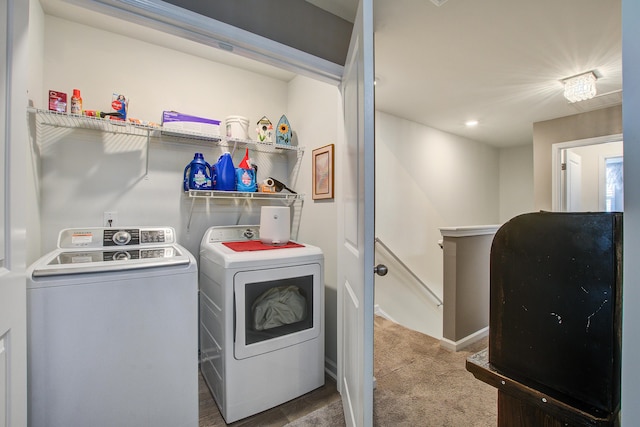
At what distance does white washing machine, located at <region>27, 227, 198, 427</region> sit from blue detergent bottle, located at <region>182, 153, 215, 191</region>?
0.71 metres

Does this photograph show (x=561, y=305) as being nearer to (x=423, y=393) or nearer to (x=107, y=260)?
(x=423, y=393)

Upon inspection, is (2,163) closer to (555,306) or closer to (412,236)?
(555,306)

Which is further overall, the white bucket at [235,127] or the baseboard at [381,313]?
the baseboard at [381,313]

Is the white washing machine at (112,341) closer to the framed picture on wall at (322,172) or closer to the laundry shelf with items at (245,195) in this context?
the laundry shelf with items at (245,195)

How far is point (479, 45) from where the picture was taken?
191 cm

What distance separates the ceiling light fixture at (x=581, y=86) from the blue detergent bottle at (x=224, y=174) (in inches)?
113

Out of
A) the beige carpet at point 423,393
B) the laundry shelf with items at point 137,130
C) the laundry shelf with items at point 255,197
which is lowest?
the beige carpet at point 423,393

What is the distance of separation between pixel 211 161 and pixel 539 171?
3711 millimetres

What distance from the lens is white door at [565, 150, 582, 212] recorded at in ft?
9.63

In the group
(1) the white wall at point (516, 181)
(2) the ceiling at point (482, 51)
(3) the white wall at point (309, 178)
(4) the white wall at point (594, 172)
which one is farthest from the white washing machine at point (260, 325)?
(1) the white wall at point (516, 181)

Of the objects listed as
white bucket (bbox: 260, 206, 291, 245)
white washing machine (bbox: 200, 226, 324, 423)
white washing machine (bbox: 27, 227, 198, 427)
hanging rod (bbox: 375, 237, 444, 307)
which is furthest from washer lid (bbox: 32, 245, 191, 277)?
hanging rod (bbox: 375, 237, 444, 307)

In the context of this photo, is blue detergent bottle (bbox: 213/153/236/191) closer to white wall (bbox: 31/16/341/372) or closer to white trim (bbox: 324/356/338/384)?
white wall (bbox: 31/16/341/372)

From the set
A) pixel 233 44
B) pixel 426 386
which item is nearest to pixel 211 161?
pixel 233 44

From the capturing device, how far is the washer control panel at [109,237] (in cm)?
170
